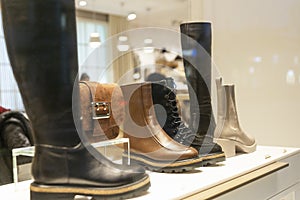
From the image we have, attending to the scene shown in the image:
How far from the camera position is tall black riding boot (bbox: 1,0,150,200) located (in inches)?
20.3

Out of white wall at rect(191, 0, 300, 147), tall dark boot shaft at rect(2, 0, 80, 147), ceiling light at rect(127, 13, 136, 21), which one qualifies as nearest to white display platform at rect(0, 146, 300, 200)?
tall dark boot shaft at rect(2, 0, 80, 147)

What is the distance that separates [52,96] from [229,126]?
1.98 feet

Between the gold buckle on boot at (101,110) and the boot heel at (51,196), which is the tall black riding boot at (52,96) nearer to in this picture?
the boot heel at (51,196)

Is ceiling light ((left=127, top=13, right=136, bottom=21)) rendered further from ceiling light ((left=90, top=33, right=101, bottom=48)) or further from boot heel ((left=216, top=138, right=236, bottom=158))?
boot heel ((left=216, top=138, right=236, bottom=158))

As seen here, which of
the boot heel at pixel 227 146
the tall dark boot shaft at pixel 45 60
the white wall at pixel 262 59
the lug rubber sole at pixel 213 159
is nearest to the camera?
the tall dark boot shaft at pixel 45 60

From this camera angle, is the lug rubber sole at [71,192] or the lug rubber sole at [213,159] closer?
the lug rubber sole at [71,192]

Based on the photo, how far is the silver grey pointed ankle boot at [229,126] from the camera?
1002 mm

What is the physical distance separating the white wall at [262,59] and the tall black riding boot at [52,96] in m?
1.01

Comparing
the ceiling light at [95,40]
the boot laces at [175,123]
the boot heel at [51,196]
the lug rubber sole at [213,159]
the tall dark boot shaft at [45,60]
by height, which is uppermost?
the ceiling light at [95,40]

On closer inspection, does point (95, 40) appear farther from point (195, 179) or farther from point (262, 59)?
point (195, 179)

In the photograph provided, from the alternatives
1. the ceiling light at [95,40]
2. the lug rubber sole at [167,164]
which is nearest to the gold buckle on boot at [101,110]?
the lug rubber sole at [167,164]

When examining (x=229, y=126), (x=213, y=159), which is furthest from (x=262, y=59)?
(x=213, y=159)

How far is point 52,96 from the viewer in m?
0.53

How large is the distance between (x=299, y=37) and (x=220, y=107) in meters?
0.54
